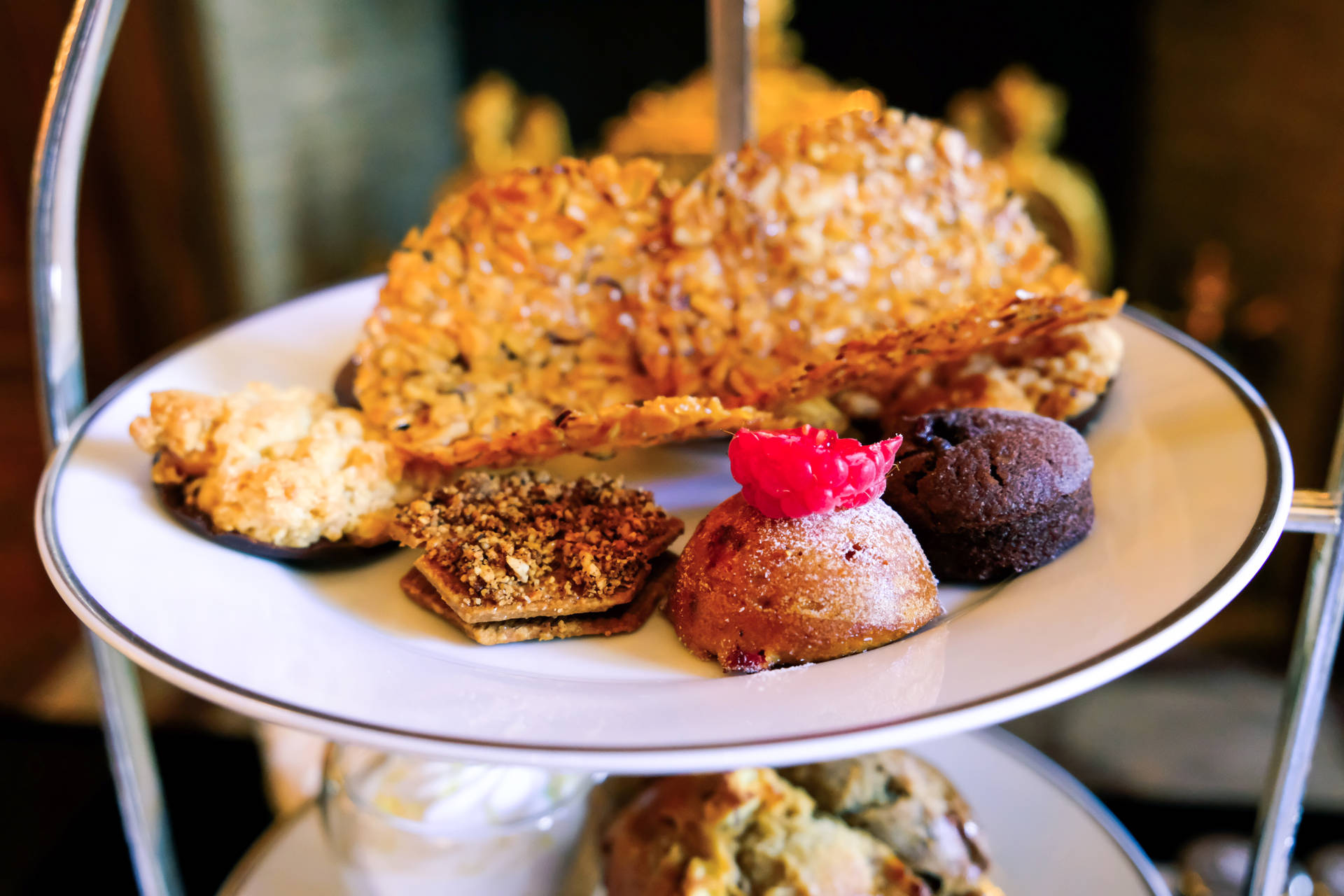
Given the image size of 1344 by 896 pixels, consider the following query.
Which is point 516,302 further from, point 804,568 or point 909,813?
point 909,813

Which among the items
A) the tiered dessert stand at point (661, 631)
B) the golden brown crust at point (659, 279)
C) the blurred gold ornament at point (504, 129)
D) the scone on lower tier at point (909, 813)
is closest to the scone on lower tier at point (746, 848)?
the scone on lower tier at point (909, 813)

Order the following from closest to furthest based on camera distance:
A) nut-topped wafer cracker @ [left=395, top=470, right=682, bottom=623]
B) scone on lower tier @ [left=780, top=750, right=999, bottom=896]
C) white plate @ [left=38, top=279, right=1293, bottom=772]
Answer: white plate @ [left=38, top=279, right=1293, bottom=772] → nut-topped wafer cracker @ [left=395, top=470, right=682, bottom=623] → scone on lower tier @ [left=780, top=750, right=999, bottom=896]

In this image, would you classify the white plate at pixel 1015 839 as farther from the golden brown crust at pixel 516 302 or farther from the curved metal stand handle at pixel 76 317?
the golden brown crust at pixel 516 302

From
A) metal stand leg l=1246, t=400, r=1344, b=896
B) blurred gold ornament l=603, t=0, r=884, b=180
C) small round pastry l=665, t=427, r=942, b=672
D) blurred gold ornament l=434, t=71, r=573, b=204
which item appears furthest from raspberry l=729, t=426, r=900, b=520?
blurred gold ornament l=434, t=71, r=573, b=204

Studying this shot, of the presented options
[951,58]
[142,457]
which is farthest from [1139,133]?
[142,457]

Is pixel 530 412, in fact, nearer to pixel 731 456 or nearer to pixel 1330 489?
pixel 731 456

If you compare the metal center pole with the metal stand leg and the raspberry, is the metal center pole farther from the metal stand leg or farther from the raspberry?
the metal stand leg

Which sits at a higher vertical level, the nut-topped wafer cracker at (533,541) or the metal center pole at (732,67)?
the metal center pole at (732,67)
